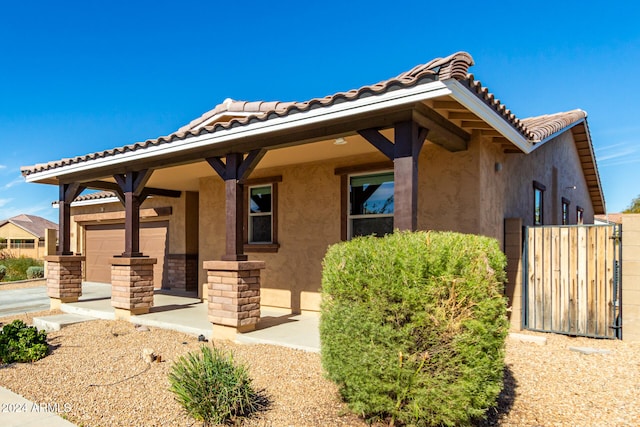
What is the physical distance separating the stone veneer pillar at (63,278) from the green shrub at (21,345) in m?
3.97

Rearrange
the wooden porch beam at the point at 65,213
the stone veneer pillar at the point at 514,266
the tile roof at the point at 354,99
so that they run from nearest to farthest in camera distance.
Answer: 1. the tile roof at the point at 354,99
2. the stone veneer pillar at the point at 514,266
3. the wooden porch beam at the point at 65,213

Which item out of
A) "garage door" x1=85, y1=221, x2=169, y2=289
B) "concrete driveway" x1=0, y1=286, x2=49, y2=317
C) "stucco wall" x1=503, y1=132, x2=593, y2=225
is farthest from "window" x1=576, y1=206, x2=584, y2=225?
"concrete driveway" x1=0, y1=286, x2=49, y2=317

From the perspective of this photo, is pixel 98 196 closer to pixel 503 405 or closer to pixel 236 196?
pixel 236 196

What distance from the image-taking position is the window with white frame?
9.68 metres

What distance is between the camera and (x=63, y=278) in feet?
32.9

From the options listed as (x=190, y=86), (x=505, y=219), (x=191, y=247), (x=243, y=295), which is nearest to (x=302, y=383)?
(x=243, y=295)

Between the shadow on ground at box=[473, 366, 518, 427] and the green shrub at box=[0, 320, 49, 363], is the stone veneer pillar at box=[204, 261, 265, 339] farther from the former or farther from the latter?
the shadow on ground at box=[473, 366, 518, 427]

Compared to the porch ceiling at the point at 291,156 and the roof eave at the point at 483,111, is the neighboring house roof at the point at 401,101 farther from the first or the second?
the porch ceiling at the point at 291,156

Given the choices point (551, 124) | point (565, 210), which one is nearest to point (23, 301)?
point (551, 124)

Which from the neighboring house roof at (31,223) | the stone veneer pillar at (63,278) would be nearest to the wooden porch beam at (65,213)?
the stone veneer pillar at (63,278)

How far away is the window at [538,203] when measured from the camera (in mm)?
9664

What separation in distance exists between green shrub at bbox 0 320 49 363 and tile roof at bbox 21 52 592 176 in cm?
354

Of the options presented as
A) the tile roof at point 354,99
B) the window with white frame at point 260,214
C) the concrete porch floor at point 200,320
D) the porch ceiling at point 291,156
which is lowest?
the concrete porch floor at point 200,320

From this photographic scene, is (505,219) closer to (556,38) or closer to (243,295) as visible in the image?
(243,295)
